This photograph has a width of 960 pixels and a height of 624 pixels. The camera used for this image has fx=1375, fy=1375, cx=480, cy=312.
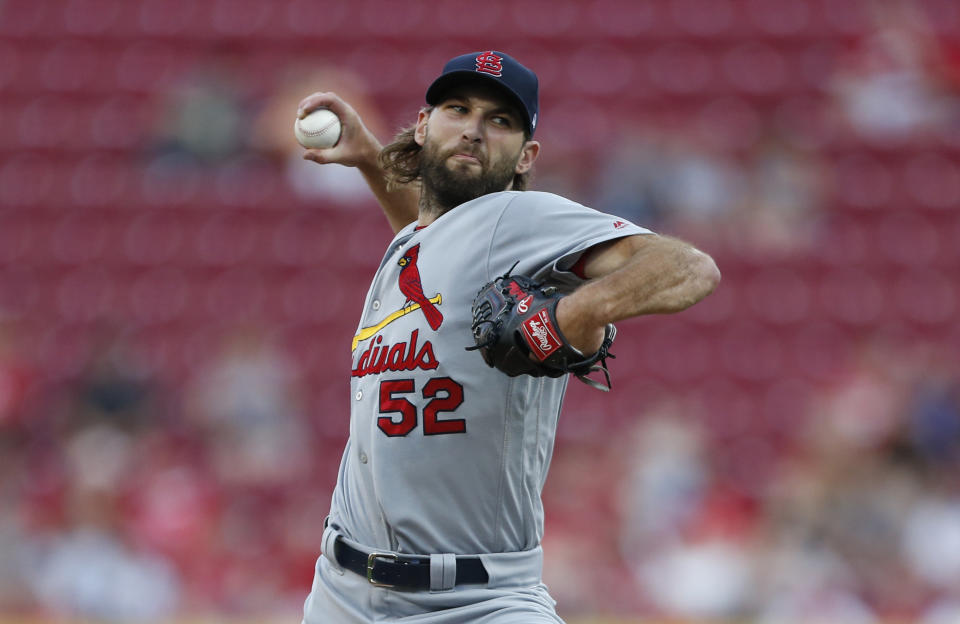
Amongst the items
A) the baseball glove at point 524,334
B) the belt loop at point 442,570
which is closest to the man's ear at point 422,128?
the baseball glove at point 524,334

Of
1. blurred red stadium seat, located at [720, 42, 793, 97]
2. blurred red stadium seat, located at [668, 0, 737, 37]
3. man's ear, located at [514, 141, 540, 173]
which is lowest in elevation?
man's ear, located at [514, 141, 540, 173]

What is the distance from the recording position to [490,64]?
321 centimetres

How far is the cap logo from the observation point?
3.19 m

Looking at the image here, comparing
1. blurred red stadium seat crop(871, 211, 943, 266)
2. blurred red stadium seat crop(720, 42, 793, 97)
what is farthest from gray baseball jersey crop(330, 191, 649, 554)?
blurred red stadium seat crop(720, 42, 793, 97)

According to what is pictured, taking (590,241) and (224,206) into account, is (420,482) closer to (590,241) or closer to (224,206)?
(590,241)

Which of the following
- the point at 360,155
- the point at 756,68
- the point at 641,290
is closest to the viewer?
the point at 641,290

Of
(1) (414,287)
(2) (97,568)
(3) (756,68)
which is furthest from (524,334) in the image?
(3) (756,68)

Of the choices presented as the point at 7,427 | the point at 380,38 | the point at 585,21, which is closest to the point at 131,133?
the point at 380,38

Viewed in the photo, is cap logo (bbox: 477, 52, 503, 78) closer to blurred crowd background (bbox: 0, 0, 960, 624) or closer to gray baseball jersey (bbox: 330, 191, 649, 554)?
gray baseball jersey (bbox: 330, 191, 649, 554)

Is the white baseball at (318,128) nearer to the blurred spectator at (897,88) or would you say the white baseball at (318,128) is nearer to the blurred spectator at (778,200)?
the blurred spectator at (778,200)

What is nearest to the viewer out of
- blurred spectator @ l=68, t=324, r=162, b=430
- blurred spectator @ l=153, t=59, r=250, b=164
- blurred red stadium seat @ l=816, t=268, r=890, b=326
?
blurred spectator @ l=68, t=324, r=162, b=430

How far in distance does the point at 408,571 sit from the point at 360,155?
1278 millimetres

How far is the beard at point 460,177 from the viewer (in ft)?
10.6

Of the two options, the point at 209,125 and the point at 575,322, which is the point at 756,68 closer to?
the point at 209,125
